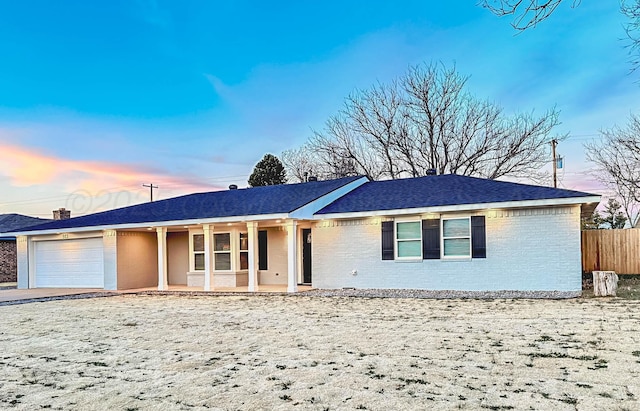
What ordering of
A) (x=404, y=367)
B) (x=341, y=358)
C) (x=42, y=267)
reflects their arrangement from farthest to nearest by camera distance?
(x=42, y=267)
(x=341, y=358)
(x=404, y=367)

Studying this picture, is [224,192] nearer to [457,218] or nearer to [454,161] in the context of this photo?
[457,218]

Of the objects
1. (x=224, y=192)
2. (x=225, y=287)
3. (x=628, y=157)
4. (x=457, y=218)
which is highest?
(x=628, y=157)

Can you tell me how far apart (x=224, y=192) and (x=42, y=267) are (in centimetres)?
780

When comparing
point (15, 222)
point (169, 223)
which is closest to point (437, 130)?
point (169, 223)

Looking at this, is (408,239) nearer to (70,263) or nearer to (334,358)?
(334,358)

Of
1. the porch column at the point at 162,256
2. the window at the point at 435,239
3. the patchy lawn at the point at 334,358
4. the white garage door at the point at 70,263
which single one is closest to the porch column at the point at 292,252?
the window at the point at 435,239

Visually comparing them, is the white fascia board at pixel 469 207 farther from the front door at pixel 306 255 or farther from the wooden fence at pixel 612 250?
the wooden fence at pixel 612 250

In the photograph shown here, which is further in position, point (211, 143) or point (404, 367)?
point (211, 143)

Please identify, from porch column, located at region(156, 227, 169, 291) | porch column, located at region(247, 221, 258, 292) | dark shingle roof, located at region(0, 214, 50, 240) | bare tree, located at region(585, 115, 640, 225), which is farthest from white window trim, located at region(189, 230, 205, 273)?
dark shingle roof, located at region(0, 214, 50, 240)

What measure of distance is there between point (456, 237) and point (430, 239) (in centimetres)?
72

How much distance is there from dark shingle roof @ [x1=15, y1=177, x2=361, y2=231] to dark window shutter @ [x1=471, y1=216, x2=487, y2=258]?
16.1 ft

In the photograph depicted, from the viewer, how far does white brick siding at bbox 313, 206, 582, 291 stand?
12492 millimetres

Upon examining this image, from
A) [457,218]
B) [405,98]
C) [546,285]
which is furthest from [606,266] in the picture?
[405,98]

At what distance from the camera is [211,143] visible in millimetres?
22141
